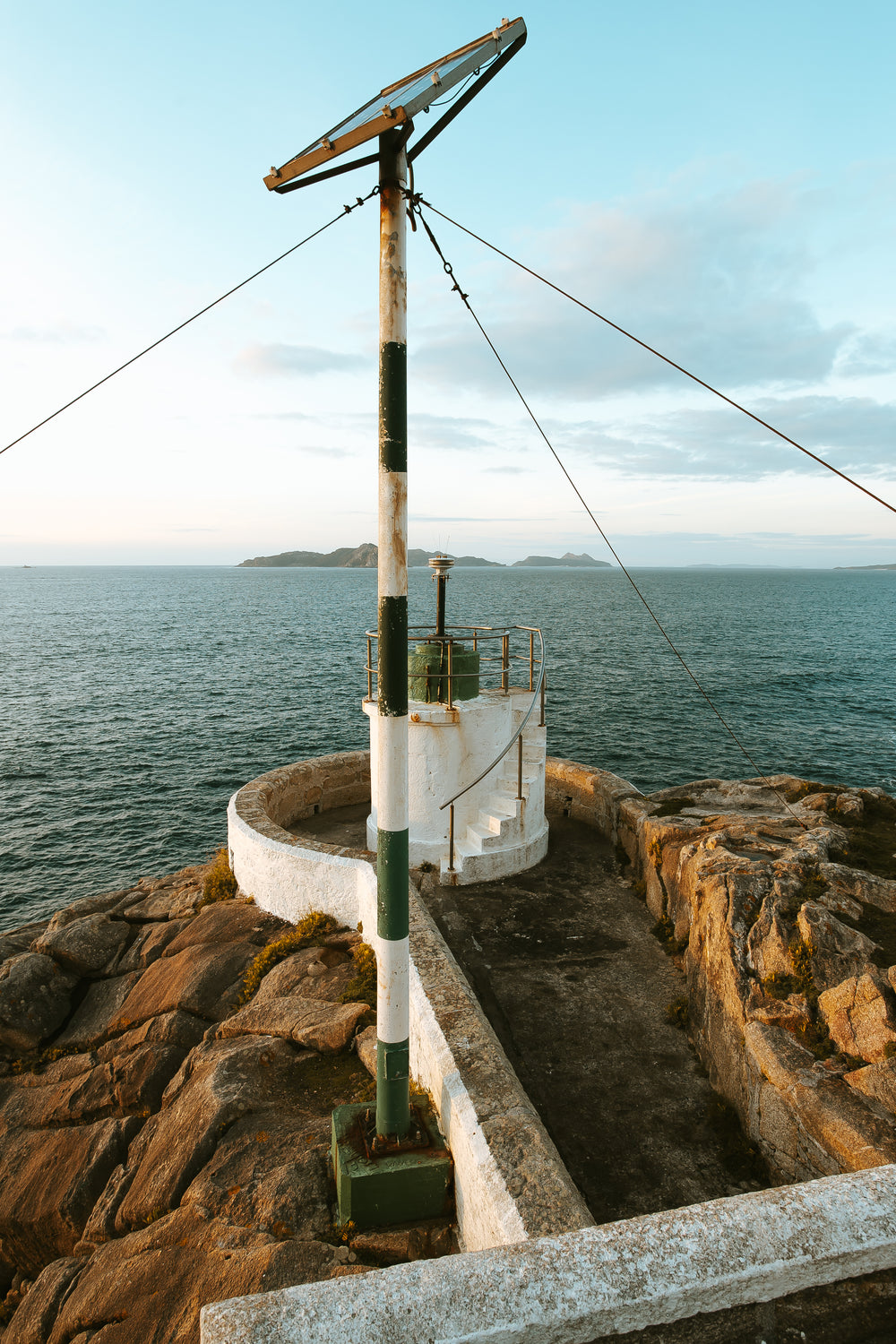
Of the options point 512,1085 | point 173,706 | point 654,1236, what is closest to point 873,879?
point 512,1085

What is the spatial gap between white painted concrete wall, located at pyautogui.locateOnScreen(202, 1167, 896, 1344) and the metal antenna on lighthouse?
2596 millimetres

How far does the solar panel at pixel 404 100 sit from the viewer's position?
4832 millimetres

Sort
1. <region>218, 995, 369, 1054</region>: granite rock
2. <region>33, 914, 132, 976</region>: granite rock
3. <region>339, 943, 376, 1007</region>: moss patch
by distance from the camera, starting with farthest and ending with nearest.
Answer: <region>33, 914, 132, 976</region>: granite rock, <region>339, 943, 376, 1007</region>: moss patch, <region>218, 995, 369, 1054</region>: granite rock

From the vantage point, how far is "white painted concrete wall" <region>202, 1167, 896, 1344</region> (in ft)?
9.30

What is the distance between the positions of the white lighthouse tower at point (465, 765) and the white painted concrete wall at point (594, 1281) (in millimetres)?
7465

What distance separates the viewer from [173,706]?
139ft

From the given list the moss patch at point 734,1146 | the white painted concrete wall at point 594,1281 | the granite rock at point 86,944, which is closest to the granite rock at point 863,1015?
the moss patch at point 734,1146

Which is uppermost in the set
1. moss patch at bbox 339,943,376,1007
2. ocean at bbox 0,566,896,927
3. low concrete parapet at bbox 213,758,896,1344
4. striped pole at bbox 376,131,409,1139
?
striped pole at bbox 376,131,409,1139

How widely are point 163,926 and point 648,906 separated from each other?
8026 mm

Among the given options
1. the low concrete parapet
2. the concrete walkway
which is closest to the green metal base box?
the concrete walkway

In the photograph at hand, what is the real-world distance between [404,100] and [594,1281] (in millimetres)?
6548

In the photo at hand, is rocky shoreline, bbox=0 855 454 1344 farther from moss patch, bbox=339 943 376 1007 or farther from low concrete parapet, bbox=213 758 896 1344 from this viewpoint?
low concrete parapet, bbox=213 758 896 1344

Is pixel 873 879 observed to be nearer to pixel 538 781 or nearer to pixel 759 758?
pixel 538 781

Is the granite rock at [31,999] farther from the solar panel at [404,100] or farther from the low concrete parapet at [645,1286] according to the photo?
the solar panel at [404,100]
